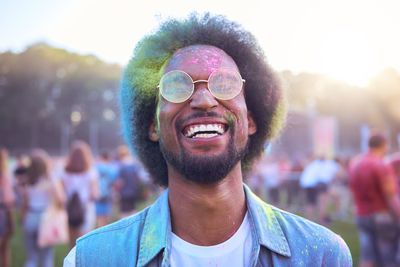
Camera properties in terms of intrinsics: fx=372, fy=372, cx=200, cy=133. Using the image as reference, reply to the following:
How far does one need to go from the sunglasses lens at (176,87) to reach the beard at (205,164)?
23cm

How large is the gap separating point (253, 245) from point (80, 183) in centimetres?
498

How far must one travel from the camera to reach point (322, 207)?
1009 centimetres

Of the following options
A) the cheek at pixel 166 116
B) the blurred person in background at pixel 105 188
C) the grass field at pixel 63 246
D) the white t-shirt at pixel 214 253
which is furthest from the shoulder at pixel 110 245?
the blurred person in background at pixel 105 188

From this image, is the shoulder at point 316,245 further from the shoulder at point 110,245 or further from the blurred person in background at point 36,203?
the blurred person in background at point 36,203

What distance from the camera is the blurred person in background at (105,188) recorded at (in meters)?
7.97

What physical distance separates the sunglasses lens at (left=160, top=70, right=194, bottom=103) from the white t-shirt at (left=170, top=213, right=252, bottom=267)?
0.72m

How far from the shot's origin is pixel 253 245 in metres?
1.82

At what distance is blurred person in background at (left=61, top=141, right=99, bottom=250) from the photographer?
6.13 m

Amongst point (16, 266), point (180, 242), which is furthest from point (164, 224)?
point (16, 266)

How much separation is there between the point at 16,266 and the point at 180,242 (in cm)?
621

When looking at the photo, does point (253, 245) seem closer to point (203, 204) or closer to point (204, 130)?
point (203, 204)

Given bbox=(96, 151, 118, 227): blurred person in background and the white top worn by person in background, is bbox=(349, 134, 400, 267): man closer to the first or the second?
the white top worn by person in background

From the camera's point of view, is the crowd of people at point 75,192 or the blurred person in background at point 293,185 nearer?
the crowd of people at point 75,192

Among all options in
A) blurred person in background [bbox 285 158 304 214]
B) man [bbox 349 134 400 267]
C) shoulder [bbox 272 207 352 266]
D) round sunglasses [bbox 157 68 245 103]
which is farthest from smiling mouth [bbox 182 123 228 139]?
blurred person in background [bbox 285 158 304 214]
